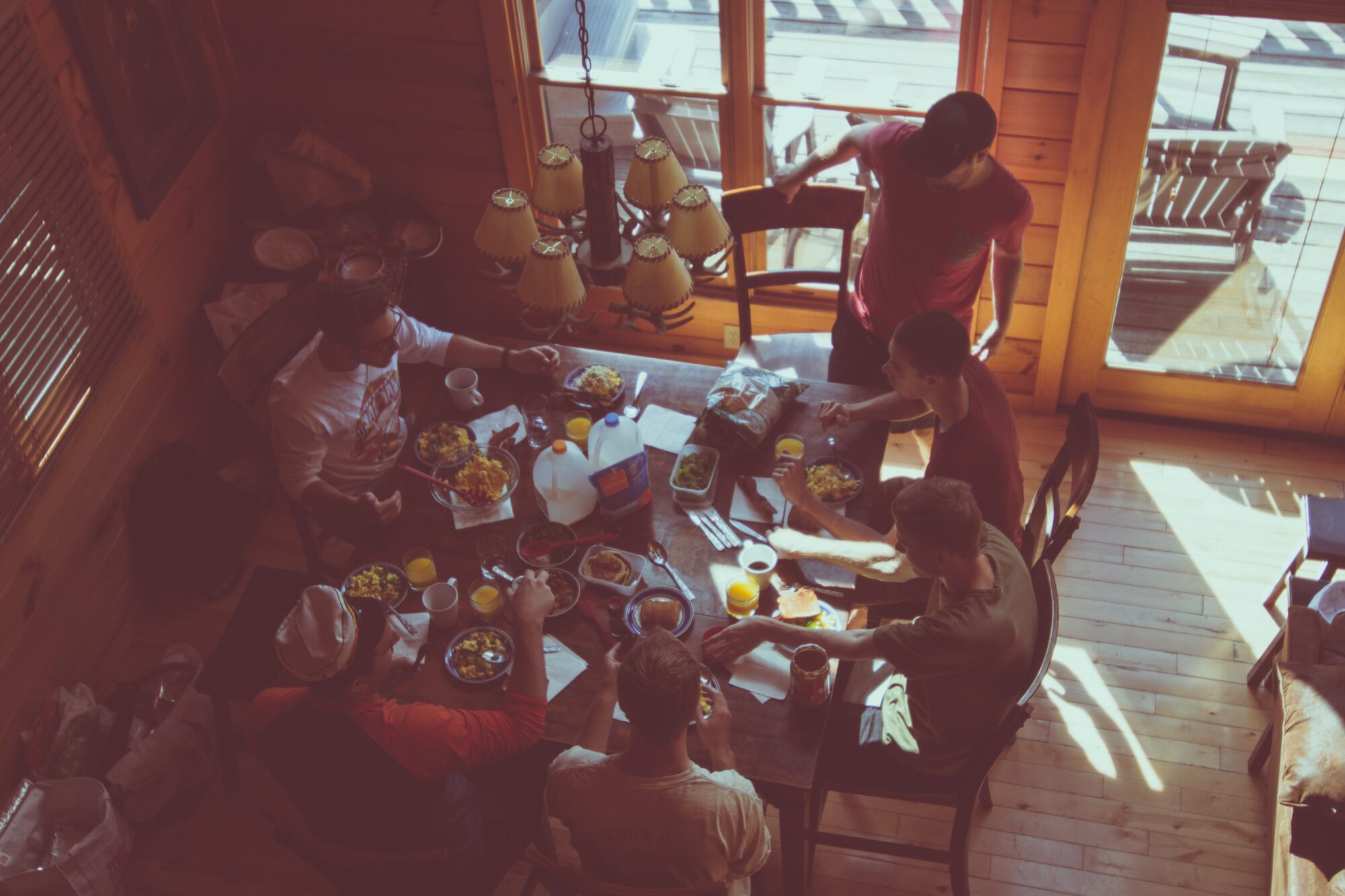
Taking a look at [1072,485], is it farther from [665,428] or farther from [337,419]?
[337,419]

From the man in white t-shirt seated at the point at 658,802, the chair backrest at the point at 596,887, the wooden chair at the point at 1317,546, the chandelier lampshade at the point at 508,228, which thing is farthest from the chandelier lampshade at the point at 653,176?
the wooden chair at the point at 1317,546

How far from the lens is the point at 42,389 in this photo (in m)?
3.45

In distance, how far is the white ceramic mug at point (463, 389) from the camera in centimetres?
352

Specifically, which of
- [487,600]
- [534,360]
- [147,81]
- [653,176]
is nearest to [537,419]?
[534,360]

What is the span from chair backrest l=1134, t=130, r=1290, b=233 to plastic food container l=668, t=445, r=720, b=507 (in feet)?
6.87

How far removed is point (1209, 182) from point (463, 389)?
2860 millimetres

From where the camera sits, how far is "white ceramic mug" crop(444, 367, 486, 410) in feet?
11.5

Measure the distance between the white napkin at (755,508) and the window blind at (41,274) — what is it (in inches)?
86.2

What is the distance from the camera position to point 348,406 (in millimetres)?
3342

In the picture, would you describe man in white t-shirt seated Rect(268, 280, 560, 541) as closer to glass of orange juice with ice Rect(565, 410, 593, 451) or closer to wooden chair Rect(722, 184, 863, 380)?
glass of orange juice with ice Rect(565, 410, 593, 451)

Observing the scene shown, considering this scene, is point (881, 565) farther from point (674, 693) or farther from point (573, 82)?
point (573, 82)

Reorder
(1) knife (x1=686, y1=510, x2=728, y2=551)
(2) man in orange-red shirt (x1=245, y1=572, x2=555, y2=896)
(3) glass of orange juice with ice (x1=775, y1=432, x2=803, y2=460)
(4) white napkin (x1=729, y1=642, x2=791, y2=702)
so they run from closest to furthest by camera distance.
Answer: (2) man in orange-red shirt (x1=245, y1=572, x2=555, y2=896) < (4) white napkin (x1=729, y1=642, x2=791, y2=702) < (1) knife (x1=686, y1=510, x2=728, y2=551) < (3) glass of orange juice with ice (x1=775, y1=432, x2=803, y2=460)

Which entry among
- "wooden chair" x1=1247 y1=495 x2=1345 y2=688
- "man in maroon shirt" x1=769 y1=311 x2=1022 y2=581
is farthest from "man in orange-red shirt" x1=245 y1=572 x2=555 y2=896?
"wooden chair" x1=1247 y1=495 x2=1345 y2=688

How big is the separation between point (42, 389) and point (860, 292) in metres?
2.73
